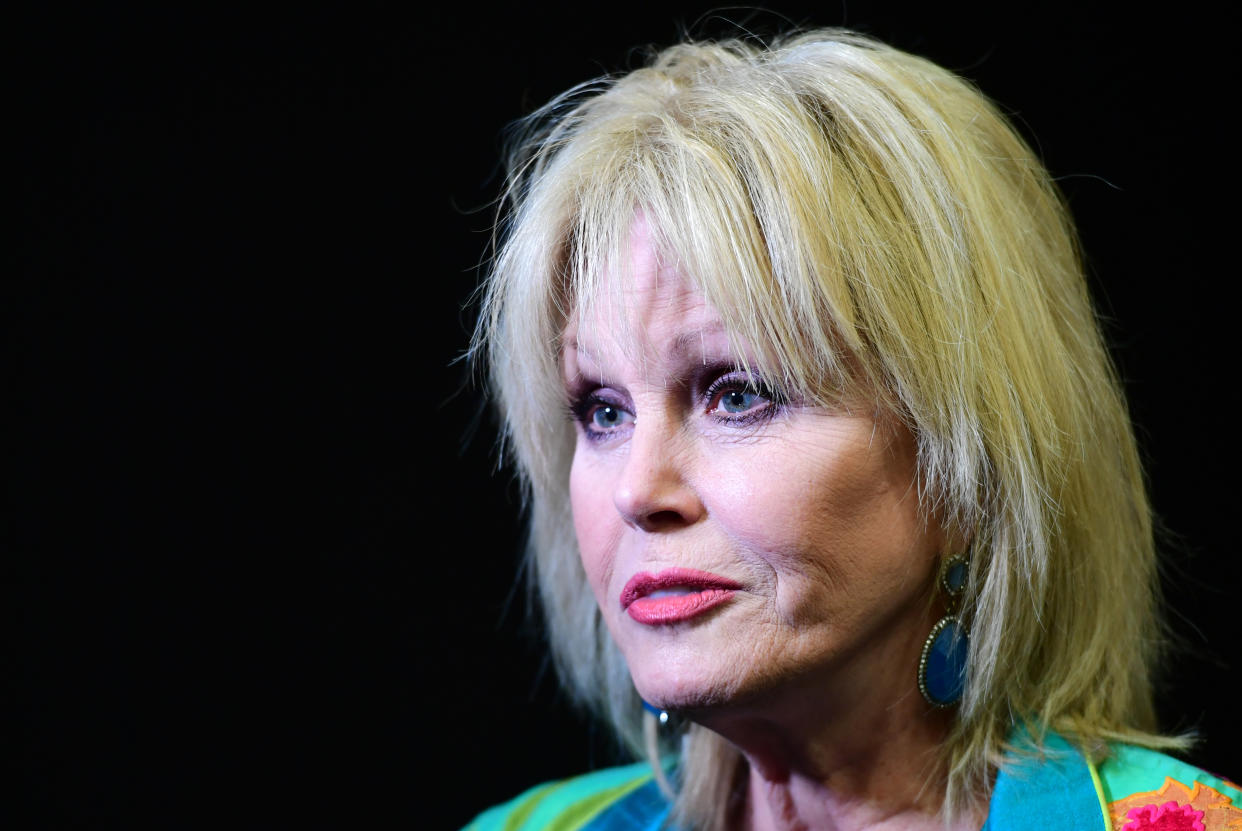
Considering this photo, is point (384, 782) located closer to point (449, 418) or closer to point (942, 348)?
point (449, 418)

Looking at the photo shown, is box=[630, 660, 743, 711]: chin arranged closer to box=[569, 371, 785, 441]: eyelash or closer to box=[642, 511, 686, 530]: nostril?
box=[642, 511, 686, 530]: nostril

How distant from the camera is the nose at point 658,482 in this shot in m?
1.46

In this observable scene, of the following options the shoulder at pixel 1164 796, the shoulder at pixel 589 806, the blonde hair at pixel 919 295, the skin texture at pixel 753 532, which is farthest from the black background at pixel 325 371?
the skin texture at pixel 753 532

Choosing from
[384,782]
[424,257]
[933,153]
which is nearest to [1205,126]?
[933,153]

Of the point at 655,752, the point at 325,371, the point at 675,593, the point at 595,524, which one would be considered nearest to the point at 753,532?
the point at 675,593

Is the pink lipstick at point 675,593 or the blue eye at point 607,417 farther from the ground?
the blue eye at point 607,417

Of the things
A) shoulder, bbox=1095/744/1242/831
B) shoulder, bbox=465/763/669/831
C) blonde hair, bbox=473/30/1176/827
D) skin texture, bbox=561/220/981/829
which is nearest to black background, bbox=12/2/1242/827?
shoulder, bbox=465/763/669/831

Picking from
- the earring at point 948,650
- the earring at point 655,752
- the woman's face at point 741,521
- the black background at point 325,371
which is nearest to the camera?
the woman's face at point 741,521

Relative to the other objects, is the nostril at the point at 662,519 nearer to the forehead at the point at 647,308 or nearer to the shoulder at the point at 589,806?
the forehead at the point at 647,308

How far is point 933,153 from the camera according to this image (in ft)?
5.07

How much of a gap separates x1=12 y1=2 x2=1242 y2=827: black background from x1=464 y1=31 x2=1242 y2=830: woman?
64 cm

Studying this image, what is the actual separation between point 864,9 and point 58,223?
1.42 metres

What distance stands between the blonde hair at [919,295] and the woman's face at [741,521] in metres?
0.04

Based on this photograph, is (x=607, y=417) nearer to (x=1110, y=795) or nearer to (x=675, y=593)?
(x=675, y=593)
